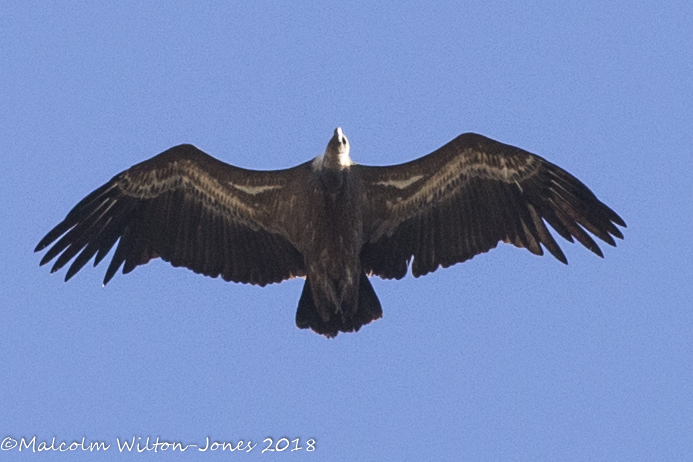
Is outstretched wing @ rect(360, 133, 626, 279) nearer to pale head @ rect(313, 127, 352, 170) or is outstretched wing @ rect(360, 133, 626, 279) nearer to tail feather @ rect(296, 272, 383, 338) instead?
pale head @ rect(313, 127, 352, 170)

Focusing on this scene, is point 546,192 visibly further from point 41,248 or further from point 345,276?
point 41,248

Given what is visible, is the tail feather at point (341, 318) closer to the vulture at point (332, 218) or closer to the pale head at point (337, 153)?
the vulture at point (332, 218)

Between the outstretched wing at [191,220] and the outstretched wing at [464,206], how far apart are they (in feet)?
3.00

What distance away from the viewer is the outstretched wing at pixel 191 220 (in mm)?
12062

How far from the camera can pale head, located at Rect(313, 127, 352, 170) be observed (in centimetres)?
1168

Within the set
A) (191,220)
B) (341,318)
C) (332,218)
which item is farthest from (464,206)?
(191,220)

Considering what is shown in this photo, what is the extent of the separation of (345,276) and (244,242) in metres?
1.15

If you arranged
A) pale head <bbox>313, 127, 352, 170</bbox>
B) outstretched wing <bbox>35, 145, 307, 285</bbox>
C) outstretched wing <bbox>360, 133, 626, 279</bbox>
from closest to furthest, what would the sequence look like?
pale head <bbox>313, 127, 352, 170</bbox>, outstretched wing <bbox>360, 133, 626, 279</bbox>, outstretched wing <bbox>35, 145, 307, 285</bbox>

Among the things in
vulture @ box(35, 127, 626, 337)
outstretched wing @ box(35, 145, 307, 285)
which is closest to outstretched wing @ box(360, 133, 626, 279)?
vulture @ box(35, 127, 626, 337)

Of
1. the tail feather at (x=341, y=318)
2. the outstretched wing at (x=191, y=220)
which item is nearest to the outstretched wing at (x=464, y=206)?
the tail feather at (x=341, y=318)

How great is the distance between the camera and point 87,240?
12.1m

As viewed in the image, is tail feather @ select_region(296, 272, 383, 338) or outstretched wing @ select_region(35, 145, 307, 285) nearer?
tail feather @ select_region(296, 272, 383, 338)

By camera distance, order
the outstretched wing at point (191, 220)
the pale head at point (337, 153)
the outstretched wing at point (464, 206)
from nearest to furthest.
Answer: the pale head at point (337, 153) < the outstretched wing at point (464, 206) < the outstretched wing at point (191, 220)

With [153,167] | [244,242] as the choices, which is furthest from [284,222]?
[153,167]
